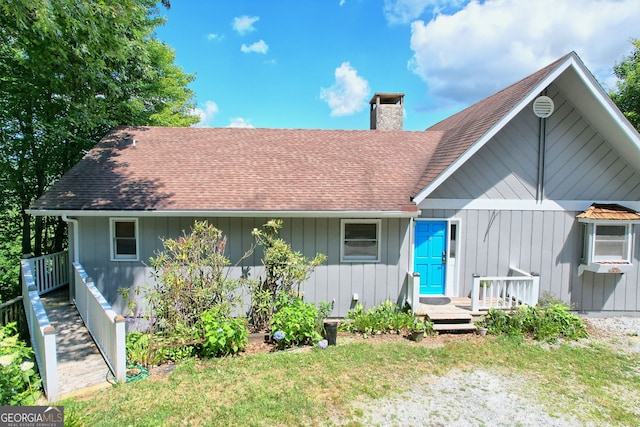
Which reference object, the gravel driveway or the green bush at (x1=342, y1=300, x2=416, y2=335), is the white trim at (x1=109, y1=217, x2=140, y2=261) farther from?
the gravel driveway

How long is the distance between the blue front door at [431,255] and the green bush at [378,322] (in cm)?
128

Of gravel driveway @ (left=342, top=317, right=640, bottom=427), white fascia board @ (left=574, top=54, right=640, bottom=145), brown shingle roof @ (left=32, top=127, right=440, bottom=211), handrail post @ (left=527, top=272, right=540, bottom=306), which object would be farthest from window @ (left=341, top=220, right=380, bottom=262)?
white fascia board @ (left=574, top=54, right=640, bottom=145)

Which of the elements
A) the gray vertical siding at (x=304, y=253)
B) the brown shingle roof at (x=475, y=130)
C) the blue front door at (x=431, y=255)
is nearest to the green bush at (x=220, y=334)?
the gray vertical siding at (x=304, y=253)

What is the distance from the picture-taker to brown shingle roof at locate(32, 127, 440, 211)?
8.20 meters

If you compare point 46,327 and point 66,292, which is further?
point 66,292

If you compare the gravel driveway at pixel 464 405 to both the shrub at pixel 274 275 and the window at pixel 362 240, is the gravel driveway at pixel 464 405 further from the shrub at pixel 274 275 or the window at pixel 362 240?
the window at pixel 362 240

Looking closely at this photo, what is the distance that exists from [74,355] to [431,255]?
7.95 metres

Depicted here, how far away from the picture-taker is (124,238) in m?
8.23

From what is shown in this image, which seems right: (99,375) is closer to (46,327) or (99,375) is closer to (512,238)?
(46,327)

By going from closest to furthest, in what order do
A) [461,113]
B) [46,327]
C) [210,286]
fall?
[46,327] → [210,286] → [461,113]

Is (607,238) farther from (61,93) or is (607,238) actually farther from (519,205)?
(61,93)

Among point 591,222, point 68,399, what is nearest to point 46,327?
point 68,399

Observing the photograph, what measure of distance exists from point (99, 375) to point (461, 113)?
13.0 meters

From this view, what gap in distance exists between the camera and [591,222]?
8336mm
